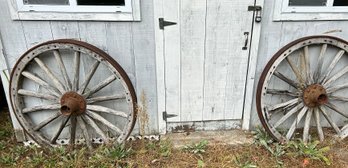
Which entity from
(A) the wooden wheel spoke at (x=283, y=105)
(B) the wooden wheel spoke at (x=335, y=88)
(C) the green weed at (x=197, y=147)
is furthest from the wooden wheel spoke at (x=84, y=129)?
(B) the wooden wheel spoke at (x=335, y=88)

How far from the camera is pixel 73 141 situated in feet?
10.4

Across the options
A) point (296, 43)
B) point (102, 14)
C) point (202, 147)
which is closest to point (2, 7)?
point (102, 14)

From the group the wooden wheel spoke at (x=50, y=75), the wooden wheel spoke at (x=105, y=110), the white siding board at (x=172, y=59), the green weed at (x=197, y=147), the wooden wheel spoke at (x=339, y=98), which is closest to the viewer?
the white siding board at (x=172, y=59)

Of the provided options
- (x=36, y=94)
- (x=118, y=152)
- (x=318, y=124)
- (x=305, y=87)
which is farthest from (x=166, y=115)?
(x=318, y=124)

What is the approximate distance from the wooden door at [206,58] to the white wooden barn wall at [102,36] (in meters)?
0.19

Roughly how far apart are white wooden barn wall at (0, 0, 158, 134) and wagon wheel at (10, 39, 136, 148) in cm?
12

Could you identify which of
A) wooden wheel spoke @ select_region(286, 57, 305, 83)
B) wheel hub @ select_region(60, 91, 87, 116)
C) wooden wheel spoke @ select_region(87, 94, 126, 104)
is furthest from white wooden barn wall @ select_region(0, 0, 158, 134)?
wooden wheel spoke @ select_region(286, 57, 305, 83)

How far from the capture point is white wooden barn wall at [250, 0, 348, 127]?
3.02 m

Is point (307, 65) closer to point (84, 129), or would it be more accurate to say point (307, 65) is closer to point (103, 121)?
point (103, 121)

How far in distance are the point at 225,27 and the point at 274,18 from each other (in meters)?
0.49

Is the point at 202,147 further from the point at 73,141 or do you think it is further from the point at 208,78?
the point at 73,141

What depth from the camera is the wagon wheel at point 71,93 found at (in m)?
2.95

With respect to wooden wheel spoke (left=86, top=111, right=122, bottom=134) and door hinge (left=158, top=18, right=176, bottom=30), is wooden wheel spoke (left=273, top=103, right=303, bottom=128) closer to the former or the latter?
door hinge (left=158, top=18, right=176, bottom=30)

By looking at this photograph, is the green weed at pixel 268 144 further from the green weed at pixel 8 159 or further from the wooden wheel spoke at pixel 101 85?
the green weed at pixel 8 159
